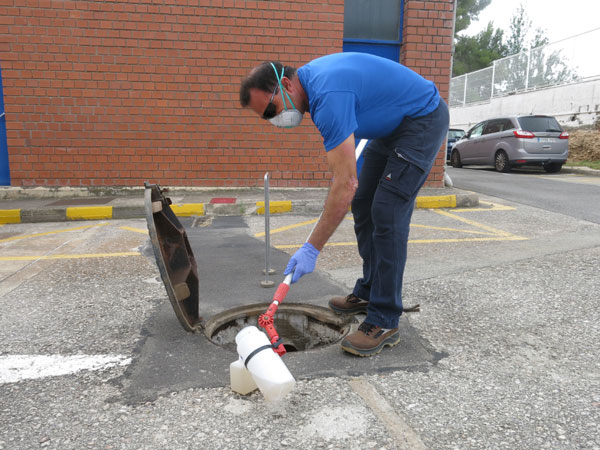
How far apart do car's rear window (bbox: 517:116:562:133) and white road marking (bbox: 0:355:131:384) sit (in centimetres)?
1243

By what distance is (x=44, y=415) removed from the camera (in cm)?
192

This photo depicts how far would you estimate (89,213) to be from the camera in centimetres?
675

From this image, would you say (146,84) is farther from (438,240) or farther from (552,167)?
(552,167)

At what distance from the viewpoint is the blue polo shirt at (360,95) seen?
208 centimetres

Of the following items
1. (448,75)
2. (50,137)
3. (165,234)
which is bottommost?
(165,234)

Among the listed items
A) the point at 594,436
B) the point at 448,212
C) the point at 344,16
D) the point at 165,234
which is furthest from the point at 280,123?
the point at 344,16

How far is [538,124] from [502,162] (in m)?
1.46

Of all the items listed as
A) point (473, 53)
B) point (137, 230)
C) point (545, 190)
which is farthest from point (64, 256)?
point (473, 53)

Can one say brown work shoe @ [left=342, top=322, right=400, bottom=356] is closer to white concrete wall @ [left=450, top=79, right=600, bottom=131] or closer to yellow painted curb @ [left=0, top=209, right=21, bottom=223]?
yellow painted curb @ [left=0, top=209, right=21, bottom=223]

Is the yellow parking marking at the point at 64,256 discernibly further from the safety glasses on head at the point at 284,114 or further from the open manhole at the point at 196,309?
the safety glasses on head at the point at 284,114

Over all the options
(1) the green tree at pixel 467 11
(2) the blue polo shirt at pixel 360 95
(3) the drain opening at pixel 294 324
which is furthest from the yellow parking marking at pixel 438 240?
(1) the green tree at pixel 467 11

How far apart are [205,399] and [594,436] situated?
1596mm

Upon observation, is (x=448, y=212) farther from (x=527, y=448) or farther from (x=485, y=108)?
(x=485, y=108)

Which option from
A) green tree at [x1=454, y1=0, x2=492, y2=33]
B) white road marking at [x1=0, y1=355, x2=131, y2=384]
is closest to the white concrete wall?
green tree at [x1=454, y1=0, x2=492, y2=33]
